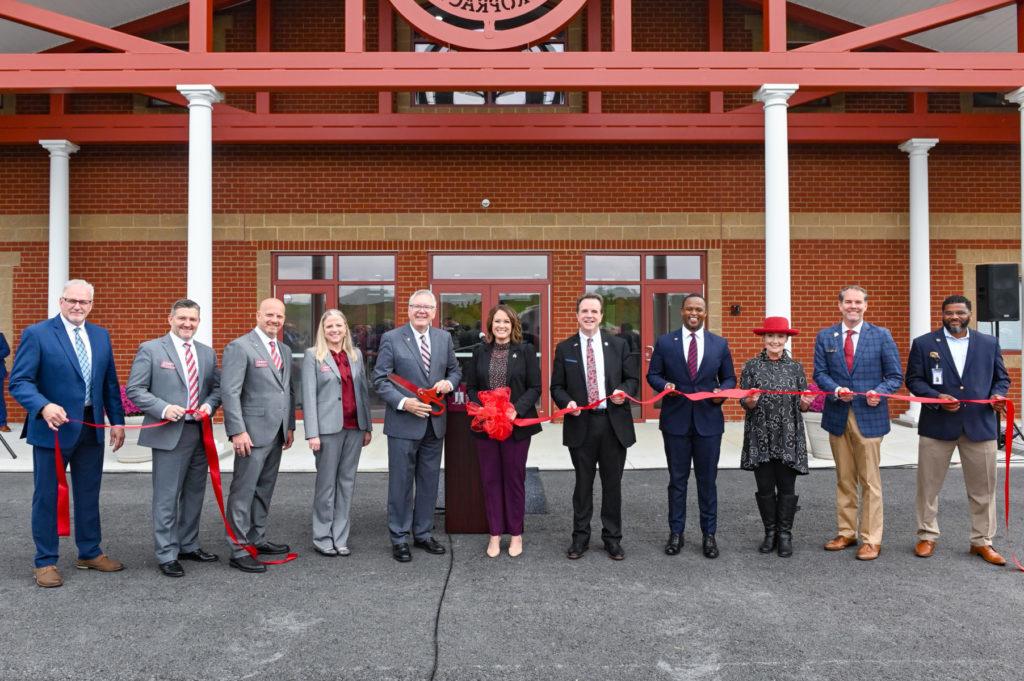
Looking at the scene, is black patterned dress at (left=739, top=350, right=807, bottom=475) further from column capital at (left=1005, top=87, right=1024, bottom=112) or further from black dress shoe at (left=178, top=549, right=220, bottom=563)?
column capital at (left=1005, top=87, right=1024, bottom=112)

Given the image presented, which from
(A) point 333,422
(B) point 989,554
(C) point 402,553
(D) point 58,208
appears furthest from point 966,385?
(D) point 58,208

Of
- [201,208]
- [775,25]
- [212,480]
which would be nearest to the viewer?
[212,480]

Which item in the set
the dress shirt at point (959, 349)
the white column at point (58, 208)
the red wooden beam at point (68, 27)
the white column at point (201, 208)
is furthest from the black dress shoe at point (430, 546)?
the white column at point (58, 208)

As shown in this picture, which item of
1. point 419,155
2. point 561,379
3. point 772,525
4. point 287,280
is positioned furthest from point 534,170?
point 772,525

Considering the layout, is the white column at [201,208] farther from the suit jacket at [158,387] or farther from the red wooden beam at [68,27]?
the suit jacket at [158,387]

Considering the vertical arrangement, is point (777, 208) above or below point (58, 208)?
below

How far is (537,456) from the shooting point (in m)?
8.73

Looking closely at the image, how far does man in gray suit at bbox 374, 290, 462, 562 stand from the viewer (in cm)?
498

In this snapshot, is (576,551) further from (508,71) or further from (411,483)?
(508,71)

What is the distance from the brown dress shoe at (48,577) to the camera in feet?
14.2

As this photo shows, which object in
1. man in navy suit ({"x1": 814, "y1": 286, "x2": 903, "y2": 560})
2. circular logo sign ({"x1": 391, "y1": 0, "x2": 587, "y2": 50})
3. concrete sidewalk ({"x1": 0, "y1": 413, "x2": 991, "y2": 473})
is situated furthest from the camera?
concrete sidewalk ({"x1": 0, "y1": 413, "x2": 991, "y2": 473})

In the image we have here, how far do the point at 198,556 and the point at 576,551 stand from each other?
262 cm

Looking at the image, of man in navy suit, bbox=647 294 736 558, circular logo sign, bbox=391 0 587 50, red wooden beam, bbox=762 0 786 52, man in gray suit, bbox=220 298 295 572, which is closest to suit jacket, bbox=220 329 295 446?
man in gray suit, bbox=220 298 295 572

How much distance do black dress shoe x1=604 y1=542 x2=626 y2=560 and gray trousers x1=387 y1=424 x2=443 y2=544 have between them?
1.29m
